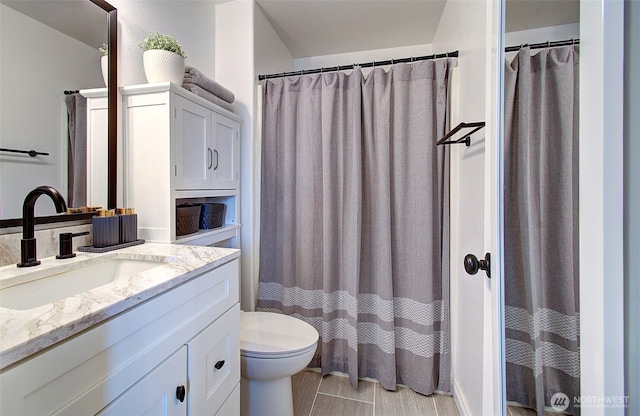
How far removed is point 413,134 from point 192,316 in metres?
1.50

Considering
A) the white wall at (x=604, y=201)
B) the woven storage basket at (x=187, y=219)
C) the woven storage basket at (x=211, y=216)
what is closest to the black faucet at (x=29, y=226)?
the woven storage basket at (x=187, y=219)

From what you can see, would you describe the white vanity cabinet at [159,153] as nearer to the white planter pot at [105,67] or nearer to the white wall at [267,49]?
the white planter pot at [105,67]

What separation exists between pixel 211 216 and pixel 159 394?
3.51 feet

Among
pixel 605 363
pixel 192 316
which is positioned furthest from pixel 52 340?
pixel 605 363

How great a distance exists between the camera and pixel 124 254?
1.01 meters

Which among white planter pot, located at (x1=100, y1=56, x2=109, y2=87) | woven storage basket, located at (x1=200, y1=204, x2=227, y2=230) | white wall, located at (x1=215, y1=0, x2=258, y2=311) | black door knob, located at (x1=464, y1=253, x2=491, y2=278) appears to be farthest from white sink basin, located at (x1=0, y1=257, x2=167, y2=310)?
black door knob, located at (x1=464, y1=253, x2=491, y2=278)

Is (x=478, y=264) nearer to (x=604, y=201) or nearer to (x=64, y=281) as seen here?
(x=604, y=201)

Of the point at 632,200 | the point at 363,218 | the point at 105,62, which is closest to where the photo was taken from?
the point at 632,200

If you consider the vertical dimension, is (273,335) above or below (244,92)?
below

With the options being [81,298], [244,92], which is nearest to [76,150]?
[81,298]

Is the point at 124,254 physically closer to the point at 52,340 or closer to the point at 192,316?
the point at 192,316

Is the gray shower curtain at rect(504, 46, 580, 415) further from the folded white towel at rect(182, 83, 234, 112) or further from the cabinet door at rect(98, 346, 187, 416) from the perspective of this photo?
the folded white towel at rect(182, 83, 234, 112)

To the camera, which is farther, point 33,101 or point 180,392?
point 33,101

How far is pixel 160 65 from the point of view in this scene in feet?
4.01
